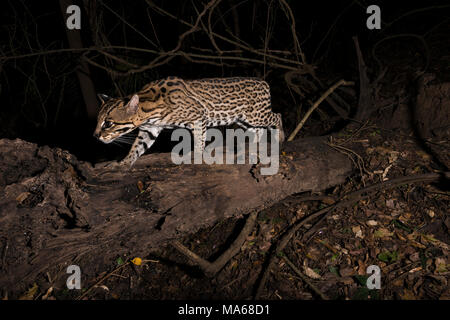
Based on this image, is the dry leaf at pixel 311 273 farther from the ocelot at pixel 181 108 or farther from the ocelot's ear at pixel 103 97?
the ocelot's ear at pixel 103 97

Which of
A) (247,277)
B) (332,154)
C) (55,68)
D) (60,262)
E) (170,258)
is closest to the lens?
Result: (60,262)

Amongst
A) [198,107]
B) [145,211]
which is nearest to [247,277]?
[145,211]

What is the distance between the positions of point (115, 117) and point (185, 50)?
3.42 meters

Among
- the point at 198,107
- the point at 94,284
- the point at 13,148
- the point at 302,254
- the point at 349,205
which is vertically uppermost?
the point at 198,107

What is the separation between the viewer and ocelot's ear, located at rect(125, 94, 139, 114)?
3717mm

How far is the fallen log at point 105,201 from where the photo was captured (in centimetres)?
270

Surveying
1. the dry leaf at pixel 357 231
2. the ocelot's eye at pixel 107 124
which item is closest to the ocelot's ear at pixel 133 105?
the ocelot's eye at pixel 107 124

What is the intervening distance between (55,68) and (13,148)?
11.8 feet

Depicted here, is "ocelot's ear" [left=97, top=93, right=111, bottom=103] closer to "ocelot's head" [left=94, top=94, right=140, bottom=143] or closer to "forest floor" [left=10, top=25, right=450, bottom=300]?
"ocelot's head" [left=94, top=94, right=140, bottom=143]

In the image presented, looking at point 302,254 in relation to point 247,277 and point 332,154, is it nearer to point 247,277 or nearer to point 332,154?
point 247,277

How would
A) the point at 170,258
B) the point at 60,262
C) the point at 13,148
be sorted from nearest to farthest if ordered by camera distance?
the point at 13,148, the point at 60,262, the point at 170,258

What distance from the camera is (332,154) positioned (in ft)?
13.6

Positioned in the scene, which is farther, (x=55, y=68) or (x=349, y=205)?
(x=55, y=68)

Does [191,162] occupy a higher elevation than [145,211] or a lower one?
higher
